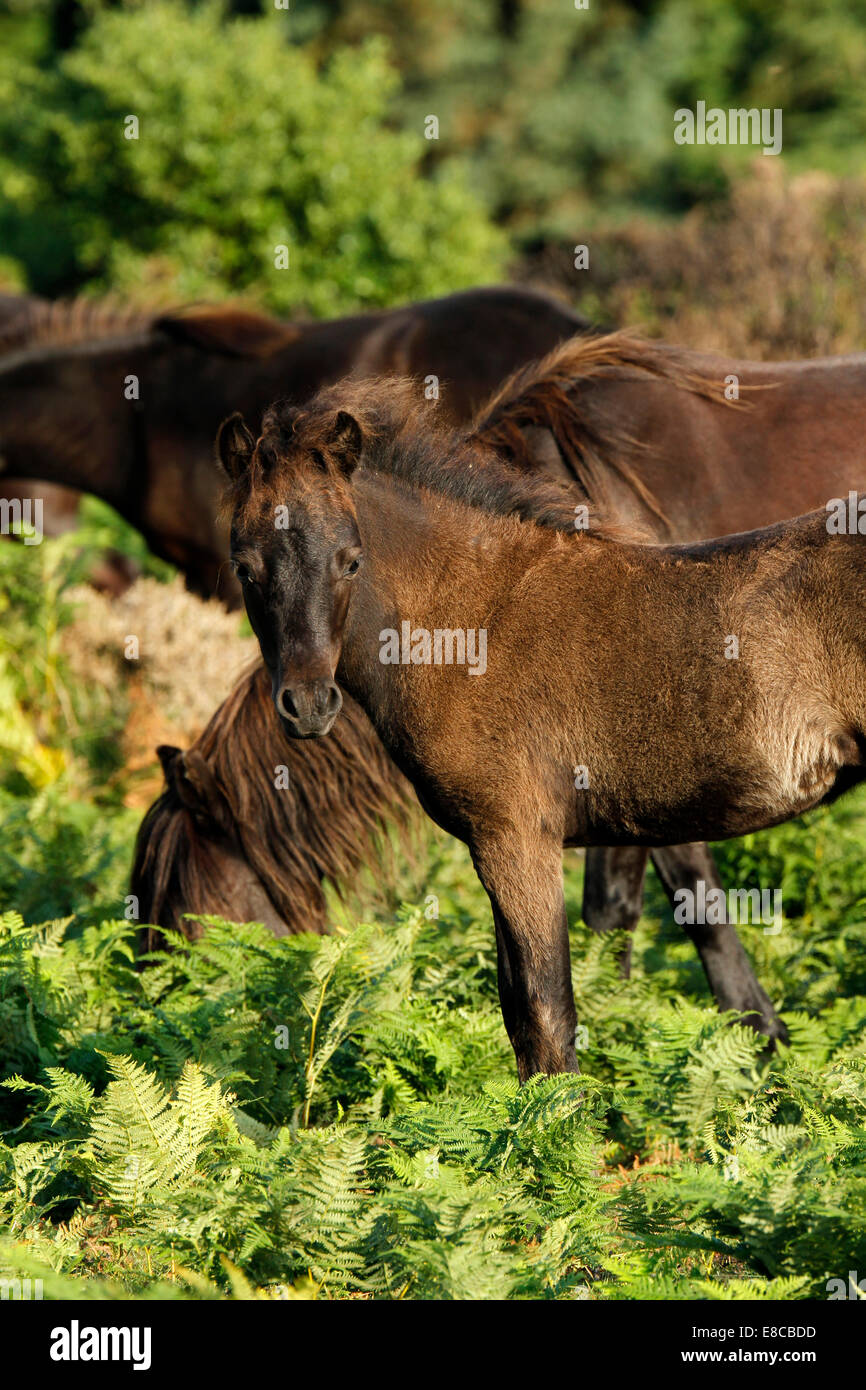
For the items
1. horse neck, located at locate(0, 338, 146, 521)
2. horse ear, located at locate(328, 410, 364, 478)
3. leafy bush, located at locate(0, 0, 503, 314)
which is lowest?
horse ear, located at locate(328, 410, 364, 478)

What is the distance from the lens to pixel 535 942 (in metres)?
3.62

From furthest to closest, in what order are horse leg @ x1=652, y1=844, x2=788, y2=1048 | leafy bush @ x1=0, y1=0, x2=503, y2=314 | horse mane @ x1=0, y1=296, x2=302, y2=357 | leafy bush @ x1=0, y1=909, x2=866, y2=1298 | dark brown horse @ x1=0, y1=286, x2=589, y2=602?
leafy bush @ x1=0, y1=0, x2=503, y2=314 < horse mane @ x1=0, y1=296, x2=302, y2=357 < dark brown horse @ x1=0, y1=286, x2=589, y2=602 < horse leg @ x1=652, y1=844, x2=788, y2=1048 < leafy bush @ x1=0, y1=909, x2=866, y2=1298

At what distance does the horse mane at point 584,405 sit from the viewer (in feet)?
15.8

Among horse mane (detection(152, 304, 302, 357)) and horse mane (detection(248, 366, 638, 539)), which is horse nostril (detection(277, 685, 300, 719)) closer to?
horse mane (detection(248, 366, 638, 539))

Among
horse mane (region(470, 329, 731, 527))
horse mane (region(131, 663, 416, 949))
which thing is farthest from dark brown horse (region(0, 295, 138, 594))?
horse mane (region(470, 329, 731, 527))

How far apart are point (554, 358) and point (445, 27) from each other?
68.2 ft

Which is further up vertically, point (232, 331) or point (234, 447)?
point (232, 331)

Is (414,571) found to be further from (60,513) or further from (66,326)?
(60,513)

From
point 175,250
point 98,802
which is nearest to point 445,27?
point 175,250

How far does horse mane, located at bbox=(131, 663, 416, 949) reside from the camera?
4.88 meters

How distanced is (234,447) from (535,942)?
4.88 ft

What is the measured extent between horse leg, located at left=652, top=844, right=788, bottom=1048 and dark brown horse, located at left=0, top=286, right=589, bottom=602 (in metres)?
3.55

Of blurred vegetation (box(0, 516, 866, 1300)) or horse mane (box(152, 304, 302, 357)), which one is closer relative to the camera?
blurred vegetation (box(0, 516, 866, 1300))

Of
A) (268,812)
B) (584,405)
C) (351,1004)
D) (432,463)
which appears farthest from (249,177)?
(351,1004)
